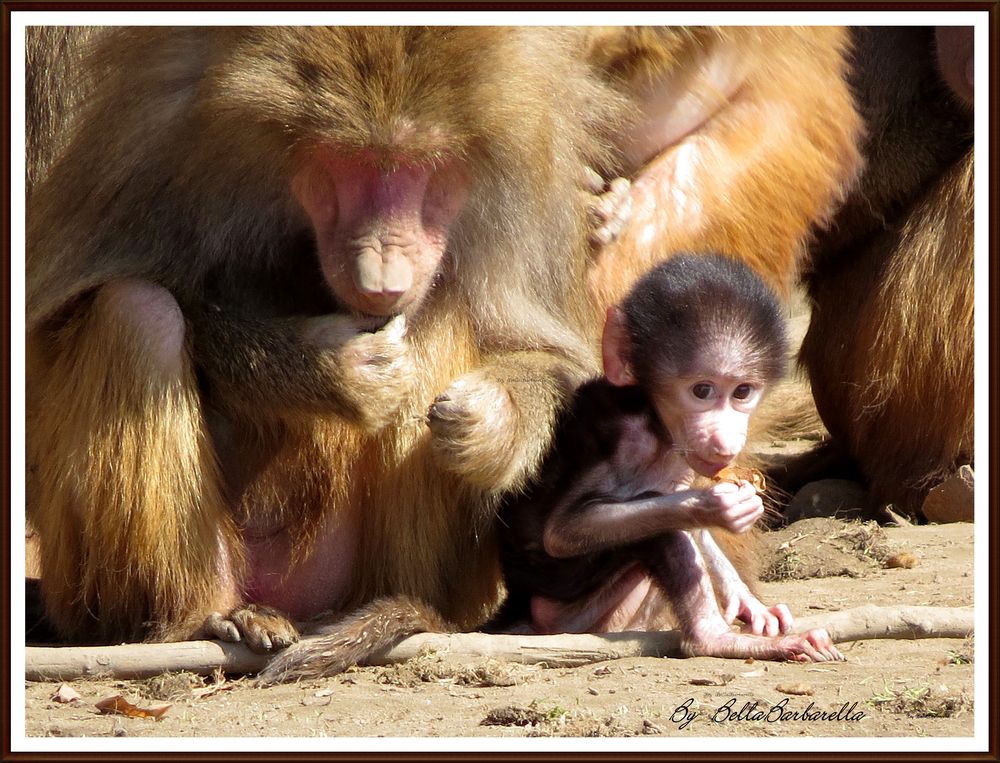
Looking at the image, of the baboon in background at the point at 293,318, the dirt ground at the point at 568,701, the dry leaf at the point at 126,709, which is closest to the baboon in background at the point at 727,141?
the baboon in background at the point at 293,318

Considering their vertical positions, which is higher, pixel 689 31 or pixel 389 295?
pixel 689 31

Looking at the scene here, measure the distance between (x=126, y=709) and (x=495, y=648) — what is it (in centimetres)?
105

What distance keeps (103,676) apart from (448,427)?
119cm

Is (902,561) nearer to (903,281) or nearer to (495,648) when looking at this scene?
(903,281)

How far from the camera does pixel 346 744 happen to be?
3889 mm

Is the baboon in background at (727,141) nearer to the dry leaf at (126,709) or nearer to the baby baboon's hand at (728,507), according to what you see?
the baby baboon's hand at (728,507)

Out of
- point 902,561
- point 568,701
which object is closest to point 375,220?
point 568,701

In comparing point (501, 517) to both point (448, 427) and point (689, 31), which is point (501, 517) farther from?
point (689, 31)

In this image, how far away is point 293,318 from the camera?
4.77 m

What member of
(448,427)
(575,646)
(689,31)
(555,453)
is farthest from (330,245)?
(689,31)

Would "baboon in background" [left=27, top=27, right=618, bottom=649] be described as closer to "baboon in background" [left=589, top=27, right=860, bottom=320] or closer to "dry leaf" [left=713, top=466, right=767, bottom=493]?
"baboon in background" [left=589, top=27, right=860, bottom=320]

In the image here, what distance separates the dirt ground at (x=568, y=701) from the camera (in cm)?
409

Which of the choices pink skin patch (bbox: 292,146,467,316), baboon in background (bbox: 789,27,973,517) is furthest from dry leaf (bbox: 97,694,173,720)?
baboon in background (bbox: 789,27,973,517)

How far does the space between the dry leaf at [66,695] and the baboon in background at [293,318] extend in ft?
1.17
